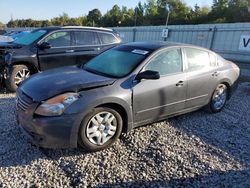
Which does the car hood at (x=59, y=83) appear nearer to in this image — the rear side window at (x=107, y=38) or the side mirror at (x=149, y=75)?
the side mirror at (x=149, y=75)

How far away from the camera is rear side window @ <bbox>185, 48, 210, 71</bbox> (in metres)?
5.04

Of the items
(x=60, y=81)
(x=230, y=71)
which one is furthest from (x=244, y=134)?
(x=60, y=81)

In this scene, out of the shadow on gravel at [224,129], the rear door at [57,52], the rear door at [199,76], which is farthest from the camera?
the rear door at [57,52]

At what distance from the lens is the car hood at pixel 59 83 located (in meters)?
3.68

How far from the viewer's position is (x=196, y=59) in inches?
205

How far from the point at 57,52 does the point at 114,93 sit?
392 cm

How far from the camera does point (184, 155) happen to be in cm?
400

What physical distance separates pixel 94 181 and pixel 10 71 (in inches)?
176

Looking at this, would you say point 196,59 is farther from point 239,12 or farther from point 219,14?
point 219,14

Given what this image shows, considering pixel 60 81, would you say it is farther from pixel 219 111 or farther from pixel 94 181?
pixel 219 111

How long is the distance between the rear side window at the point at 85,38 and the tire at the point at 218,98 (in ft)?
12.6

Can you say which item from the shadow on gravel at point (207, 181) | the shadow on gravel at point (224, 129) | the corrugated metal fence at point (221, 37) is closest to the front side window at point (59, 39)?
the shadow on gravel at point (224, 129)

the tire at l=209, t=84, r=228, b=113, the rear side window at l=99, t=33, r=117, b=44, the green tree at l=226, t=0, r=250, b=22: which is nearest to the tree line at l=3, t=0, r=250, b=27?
the green tree at l=226, t=0, r=250, b=22

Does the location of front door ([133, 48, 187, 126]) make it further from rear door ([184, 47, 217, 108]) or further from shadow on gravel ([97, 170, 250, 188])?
shadow on gravel ([97, 170, 250, 188])
